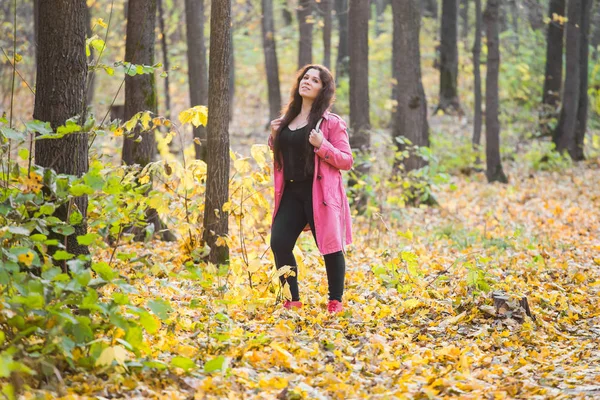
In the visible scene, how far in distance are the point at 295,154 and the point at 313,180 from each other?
0.27 metres

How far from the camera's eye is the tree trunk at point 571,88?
1836 centimetres

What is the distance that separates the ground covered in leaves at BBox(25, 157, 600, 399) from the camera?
4.14 m

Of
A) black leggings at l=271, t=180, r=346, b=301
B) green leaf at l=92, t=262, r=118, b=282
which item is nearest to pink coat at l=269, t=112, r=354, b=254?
black leggings at l=271, t=180, r=346, b=301

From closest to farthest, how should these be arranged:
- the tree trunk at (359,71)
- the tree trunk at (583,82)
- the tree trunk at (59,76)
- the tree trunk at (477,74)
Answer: the tree trunk at (59,76) < the tree trunk at (359,71) < the tree trunk at (477,74) < the tree trunk at (583,82)

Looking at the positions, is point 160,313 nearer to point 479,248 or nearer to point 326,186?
point 326,186

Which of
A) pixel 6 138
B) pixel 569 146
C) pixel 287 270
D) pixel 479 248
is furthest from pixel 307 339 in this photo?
pixel 569 146

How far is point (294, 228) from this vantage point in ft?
19.5

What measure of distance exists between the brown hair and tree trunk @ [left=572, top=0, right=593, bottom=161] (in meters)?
15.9

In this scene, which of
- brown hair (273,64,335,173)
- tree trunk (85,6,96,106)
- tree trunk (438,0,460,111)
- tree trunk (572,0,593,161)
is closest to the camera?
tree trunk (85,6,96,106)

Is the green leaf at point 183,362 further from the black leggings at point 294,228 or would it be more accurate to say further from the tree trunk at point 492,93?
the tree trunk at point 492,93

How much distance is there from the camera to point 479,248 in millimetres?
9805

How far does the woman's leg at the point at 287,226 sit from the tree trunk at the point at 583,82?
635 inches

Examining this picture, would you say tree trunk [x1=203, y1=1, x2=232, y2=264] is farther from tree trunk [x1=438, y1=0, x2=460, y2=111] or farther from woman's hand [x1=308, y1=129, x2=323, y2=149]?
tree trunk [x1=438, y1=0, x2=460, y2=111]

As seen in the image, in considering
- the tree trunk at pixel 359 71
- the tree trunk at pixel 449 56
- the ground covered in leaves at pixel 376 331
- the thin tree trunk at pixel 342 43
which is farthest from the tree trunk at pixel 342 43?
the ground covered in leaves at pixel 376 331
